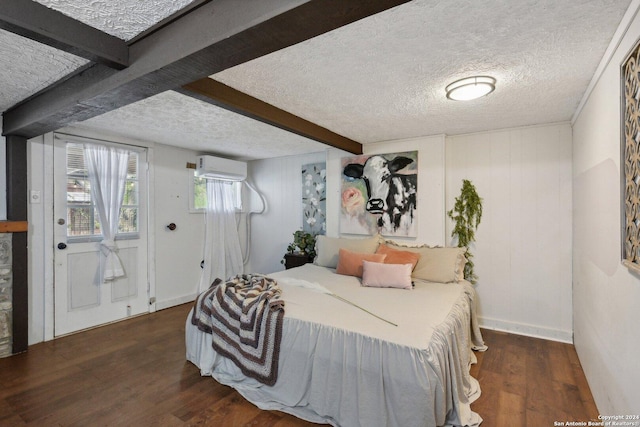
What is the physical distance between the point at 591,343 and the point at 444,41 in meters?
2.27

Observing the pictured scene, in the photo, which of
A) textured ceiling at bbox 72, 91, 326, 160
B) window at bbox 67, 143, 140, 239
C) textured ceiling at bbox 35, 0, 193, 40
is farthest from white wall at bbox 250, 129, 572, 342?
window at bbox 67, 143, 140, 239

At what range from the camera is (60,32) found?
53.9 inches

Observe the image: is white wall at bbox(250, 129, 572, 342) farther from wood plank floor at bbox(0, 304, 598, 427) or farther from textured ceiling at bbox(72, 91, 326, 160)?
textured ceiling at bbox(72, 91, 326, 160)

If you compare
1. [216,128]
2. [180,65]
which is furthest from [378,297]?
[216,128]

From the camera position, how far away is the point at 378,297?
2.56 meters

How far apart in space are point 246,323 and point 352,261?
1482 millimetres

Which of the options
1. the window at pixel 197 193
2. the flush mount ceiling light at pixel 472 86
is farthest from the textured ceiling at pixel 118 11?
the window at pixel 197 193

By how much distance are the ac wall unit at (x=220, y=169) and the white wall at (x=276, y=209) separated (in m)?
0.41

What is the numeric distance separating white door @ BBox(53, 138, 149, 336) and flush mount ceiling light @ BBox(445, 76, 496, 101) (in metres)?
3.59

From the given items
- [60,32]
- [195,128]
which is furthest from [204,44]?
[195,128]

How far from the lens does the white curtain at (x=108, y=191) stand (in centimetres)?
339

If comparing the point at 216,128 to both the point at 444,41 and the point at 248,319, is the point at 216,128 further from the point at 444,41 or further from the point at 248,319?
the point at 444,41

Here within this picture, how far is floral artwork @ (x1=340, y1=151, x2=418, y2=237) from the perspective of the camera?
147 inches

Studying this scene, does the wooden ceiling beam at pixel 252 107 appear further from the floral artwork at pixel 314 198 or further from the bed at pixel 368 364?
the bed at pixel 368 364
